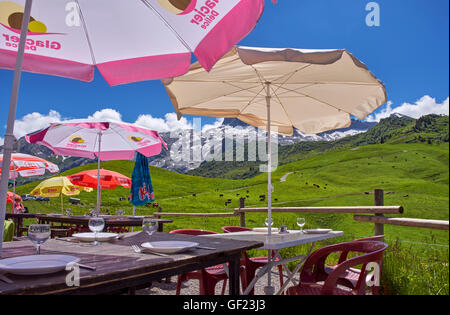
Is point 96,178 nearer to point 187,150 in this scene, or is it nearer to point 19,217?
point 19,217

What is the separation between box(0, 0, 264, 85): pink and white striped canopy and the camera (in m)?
2.56

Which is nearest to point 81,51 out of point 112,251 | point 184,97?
point 184,97

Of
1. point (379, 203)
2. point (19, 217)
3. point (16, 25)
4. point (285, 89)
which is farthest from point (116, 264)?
point (19, 217)

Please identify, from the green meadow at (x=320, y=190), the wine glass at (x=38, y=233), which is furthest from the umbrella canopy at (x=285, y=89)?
the green meadow at (x=320, y=190)

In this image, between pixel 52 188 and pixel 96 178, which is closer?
pixel 96 178

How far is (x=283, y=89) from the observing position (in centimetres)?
395

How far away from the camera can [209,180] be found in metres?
56.8

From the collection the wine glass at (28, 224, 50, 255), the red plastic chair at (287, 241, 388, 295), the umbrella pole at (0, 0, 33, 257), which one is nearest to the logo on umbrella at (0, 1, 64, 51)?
the umbrella pole at (0, 0, 33, 257)

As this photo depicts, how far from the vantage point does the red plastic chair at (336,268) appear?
85.5 inches

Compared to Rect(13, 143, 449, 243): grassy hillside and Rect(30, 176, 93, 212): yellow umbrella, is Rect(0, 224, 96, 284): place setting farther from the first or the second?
Rect(13, 143, 449, 243): grassy hillside

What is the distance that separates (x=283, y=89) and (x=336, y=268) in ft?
7.73

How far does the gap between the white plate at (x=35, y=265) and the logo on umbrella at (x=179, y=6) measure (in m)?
1.90
